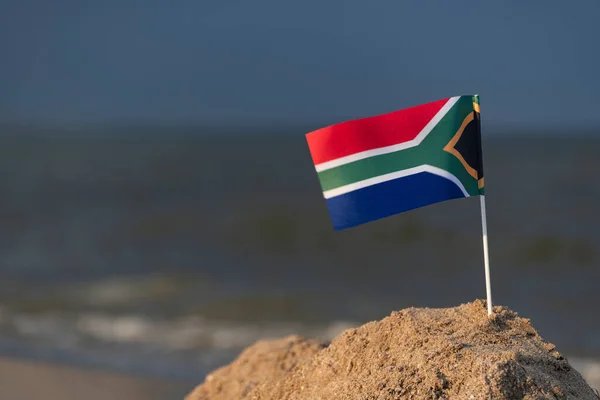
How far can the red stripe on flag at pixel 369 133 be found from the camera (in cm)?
370

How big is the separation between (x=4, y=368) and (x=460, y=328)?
544 centimetres

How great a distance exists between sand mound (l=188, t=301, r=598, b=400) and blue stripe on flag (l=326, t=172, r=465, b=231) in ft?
1.72

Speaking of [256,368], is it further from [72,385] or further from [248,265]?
[248,265]

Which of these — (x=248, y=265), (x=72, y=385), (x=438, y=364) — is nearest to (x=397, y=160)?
(x=438, y=364)

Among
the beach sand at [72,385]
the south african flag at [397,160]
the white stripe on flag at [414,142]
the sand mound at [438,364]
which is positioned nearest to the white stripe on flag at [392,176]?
the south african flag at [397,160]

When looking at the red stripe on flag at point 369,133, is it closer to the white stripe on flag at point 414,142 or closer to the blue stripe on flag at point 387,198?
the white stripe on flag at point 414,142

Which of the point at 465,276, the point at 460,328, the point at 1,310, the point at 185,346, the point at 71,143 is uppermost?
the point at 71,143

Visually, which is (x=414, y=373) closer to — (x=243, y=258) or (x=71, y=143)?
(x=243, y=258)

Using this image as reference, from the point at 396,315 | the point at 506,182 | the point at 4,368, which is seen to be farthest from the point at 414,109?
the point at 506,182

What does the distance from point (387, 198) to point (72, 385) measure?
4537mm

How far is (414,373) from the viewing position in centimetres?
311

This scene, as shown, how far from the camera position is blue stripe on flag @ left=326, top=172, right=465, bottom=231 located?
3758mm

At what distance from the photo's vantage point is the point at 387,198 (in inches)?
148

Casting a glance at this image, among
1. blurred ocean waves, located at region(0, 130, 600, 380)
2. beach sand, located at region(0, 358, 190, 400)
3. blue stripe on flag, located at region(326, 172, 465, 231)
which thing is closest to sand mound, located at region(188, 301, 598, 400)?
blue stripe on flag, located at region(326, 172, 465, 231)
